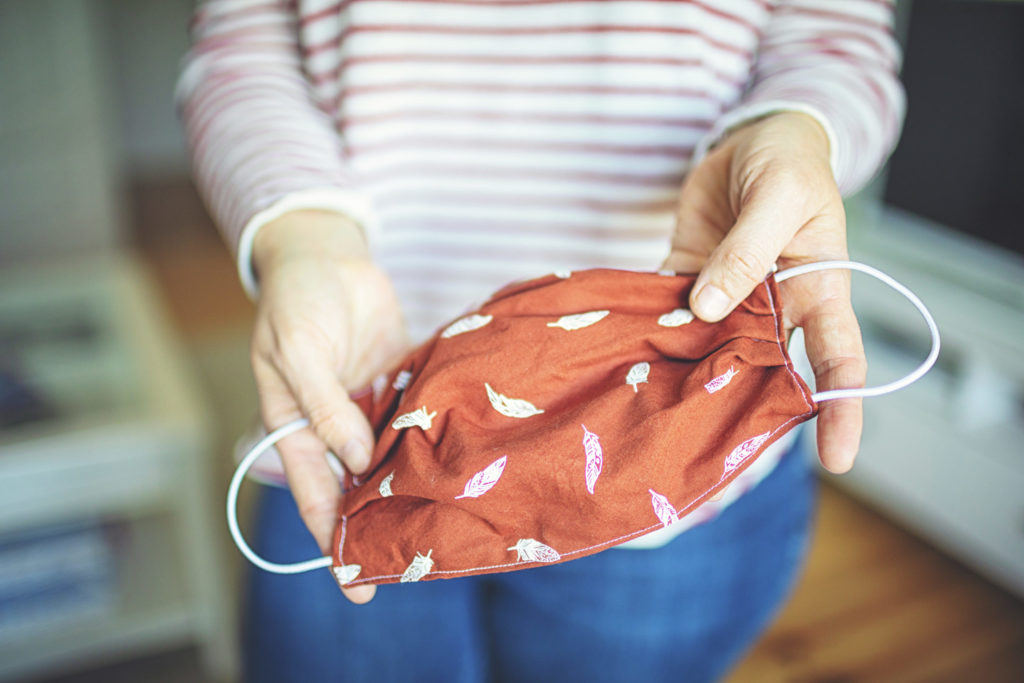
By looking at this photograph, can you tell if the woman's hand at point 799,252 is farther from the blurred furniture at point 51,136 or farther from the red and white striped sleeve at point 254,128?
the blurred furniture at point 51,136

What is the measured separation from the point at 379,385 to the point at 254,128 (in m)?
0.25

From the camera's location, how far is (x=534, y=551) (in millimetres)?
495

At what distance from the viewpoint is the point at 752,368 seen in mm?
492

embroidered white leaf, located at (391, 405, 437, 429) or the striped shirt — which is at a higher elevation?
the striped shirt

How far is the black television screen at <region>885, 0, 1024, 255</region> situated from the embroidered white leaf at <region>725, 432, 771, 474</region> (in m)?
1.30

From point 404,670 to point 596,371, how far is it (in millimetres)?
342

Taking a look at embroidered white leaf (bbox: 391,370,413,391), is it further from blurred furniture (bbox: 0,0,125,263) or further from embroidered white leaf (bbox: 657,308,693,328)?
blurred furniture (bbox: 0,0,125,263)

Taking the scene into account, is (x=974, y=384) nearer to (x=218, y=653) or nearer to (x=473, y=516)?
(x=473, y=516)

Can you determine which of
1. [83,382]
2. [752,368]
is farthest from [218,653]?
[752,368]

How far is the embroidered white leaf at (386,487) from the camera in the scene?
0.52 meters

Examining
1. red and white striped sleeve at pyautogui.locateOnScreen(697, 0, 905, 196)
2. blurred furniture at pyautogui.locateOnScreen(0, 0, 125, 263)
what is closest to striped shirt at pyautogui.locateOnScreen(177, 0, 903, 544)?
red and white striped sleeve at pyautogui.locateOnScreen(697, 0, 905, 196)

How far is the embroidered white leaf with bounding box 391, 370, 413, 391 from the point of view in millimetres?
583

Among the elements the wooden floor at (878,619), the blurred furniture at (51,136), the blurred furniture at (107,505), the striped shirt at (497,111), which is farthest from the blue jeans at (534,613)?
the blurred furniture at (51,136)

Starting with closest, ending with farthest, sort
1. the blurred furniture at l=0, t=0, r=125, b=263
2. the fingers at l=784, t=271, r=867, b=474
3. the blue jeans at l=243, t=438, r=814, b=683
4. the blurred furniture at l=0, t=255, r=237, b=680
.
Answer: the fingers at l=784, t=271, r=867, b=474 < the blue jeans at l=243, t=438, r=814, b=683 < the blurred furniture at l=0, t=255, r=237, b=680 < the blurred furniture at l=0, t=0, r=125, b=263
